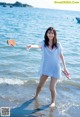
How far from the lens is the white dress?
771 cm

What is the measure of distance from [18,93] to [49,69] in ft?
5.30

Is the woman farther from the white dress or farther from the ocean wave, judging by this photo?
the ocean wave

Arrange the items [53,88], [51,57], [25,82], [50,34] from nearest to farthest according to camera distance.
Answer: [50,34]
[51,57]
[53,88]
[25,82]

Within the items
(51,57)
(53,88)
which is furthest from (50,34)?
(53,88)

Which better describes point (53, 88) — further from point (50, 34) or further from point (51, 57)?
point (50, 34)

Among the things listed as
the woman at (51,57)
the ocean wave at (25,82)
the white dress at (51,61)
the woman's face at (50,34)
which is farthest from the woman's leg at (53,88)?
the ocean wave at (25,82)

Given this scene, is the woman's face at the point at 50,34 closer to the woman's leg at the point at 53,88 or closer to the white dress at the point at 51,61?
the white dress at the point at 51,61

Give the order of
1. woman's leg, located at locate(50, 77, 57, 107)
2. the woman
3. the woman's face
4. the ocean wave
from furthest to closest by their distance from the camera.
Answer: the ocean wave < woman's leg, located at locate(50, 77, 57, 107) < the woman < the woman's face

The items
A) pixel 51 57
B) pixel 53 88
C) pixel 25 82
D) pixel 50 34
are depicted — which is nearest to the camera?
pixel 50 34

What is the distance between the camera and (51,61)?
775 centimetres

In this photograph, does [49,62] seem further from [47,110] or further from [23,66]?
[23,66]

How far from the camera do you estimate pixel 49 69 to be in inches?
307

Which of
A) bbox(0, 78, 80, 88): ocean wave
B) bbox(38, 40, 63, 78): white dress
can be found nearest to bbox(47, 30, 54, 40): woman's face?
bbox(38, 40, 63, 78): white dress

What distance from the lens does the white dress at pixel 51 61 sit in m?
7.71
